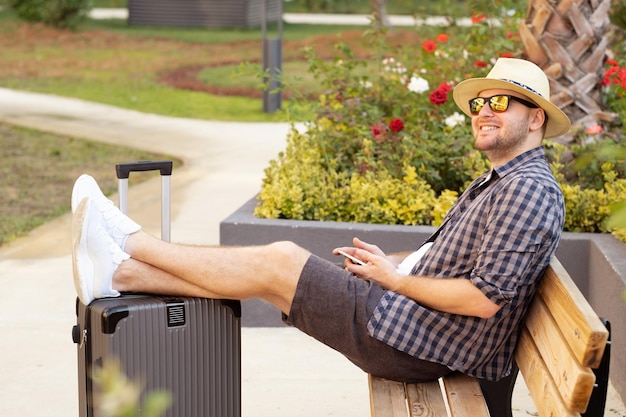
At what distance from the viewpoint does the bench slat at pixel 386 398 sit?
302 centimetres

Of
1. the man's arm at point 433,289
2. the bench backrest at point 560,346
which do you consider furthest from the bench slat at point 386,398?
the bench backrest at point 560,346

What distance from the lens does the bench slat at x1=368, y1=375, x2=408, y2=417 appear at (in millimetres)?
3021

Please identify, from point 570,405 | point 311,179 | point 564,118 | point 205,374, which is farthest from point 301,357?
point 570,405

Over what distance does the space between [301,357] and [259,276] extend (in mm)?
1647

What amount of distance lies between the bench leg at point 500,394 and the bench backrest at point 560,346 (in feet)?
0.98

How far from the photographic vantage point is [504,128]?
11.0 feet

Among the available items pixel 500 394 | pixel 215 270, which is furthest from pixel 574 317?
pixel 215 270

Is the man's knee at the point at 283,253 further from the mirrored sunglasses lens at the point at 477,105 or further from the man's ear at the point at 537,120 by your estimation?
the man's ear at the point at 537,120

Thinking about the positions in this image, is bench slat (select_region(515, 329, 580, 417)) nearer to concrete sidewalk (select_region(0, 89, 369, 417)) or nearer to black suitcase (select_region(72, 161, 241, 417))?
black suitcase (select_region(72, 161, 241, 417))

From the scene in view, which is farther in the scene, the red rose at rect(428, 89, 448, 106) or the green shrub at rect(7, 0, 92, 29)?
the green shrub at rect(7, 0, 92, 29)

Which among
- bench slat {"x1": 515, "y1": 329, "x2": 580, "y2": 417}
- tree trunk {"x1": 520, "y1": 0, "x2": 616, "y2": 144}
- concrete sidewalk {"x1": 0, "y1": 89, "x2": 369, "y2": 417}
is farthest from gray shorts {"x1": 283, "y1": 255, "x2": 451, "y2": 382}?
tree trunk {"x1": 520, "y1": 0, "x2": 616, "y2": 144}

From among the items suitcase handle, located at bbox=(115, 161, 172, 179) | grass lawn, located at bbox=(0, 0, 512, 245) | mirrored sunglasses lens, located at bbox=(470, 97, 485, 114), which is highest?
mirrored sunglasses lens, located at bbox=(470, 97, 485, 114)

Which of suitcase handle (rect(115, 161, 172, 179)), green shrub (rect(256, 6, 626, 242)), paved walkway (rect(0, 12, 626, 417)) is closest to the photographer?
suitcase handle (rect(115, 161, 172, 179))

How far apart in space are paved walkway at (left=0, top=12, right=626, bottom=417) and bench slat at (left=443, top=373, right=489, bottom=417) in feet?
3.23
